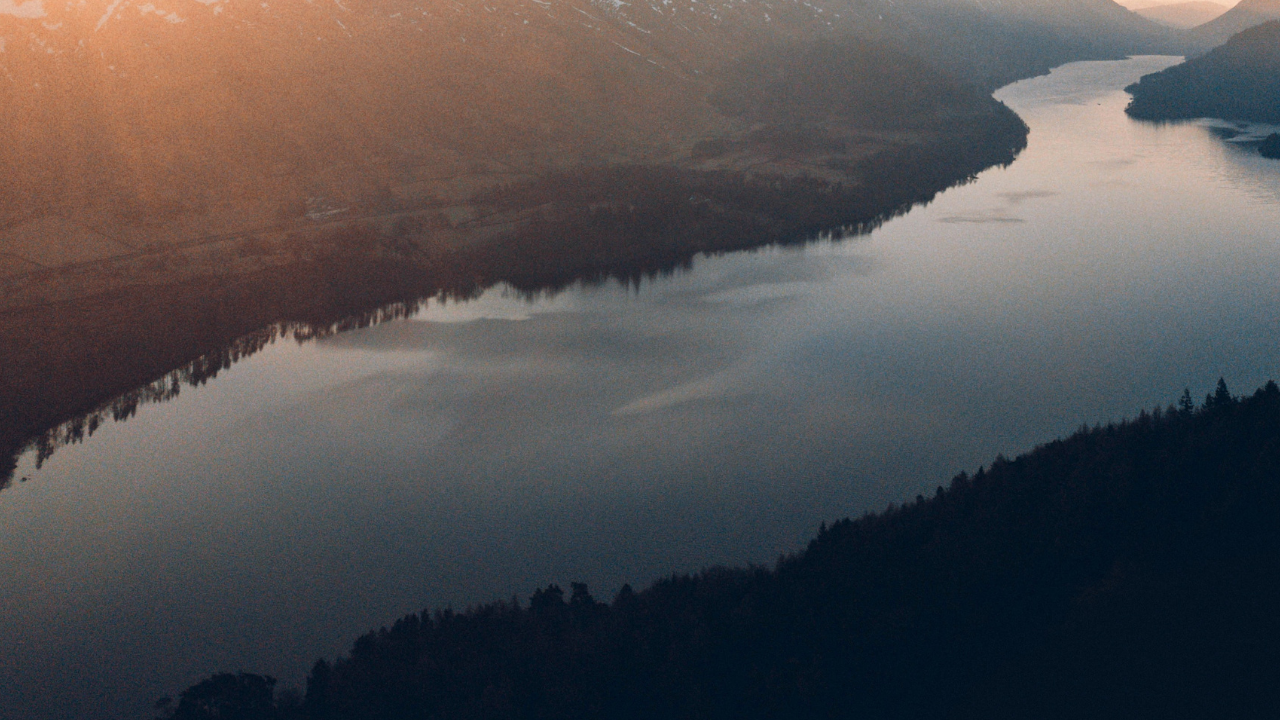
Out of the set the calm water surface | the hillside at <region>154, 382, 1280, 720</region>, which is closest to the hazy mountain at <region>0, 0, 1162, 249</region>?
the calm water surface

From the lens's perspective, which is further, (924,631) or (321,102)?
(321,102)

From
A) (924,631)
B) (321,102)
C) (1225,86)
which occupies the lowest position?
(924,631)

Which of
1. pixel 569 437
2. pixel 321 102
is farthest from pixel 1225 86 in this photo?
pixel 569 437

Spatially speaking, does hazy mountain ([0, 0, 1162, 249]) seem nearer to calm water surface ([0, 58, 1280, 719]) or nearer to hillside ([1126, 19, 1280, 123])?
calm water surface ([0, 58, 1280, 719])

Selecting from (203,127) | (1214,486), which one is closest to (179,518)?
(1214,486)

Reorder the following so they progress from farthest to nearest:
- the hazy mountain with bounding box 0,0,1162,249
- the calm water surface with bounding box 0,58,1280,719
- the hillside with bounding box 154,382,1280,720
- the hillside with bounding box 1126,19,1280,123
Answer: the hillside with bounding box 1126,19,1280,123 < the hazy mountain with bounding box 0,0,1162,249 < the calm water surface with bounding box 0,58,1280,719 < the hillside with bounding box 154,382,1280,720

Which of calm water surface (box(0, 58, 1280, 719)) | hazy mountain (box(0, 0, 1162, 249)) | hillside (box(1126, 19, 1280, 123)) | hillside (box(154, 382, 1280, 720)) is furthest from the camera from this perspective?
hillside (box(1126, 19, 1280, 123))

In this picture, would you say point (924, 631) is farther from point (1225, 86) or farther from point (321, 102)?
point (1225, 86)
